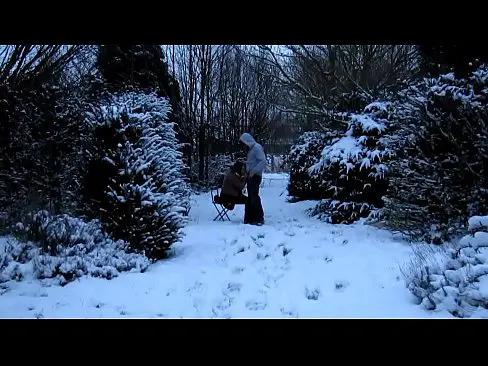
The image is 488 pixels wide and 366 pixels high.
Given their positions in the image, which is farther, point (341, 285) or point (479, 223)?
point (341, 285)

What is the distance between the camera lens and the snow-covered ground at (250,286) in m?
3.15

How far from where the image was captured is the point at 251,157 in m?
7.41

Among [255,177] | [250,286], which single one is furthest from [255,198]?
[250,286]

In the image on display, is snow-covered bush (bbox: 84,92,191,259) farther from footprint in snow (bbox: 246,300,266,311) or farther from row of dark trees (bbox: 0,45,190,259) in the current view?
footprint in snow (bbox: 246,300,266,311)

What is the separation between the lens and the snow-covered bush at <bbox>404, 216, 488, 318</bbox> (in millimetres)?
2807

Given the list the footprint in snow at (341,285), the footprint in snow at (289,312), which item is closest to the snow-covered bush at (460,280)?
the footprint in snow at (341,285)

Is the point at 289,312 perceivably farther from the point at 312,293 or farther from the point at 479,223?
the point at 479,223

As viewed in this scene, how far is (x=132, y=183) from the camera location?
5.04 m

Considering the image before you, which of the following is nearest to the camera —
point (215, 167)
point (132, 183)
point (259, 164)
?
point (132, 183)

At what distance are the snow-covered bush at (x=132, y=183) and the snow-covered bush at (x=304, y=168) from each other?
5.74 m

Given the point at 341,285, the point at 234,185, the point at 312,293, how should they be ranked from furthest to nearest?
the point at 234,185
the point at 341,285
the point at 312,293

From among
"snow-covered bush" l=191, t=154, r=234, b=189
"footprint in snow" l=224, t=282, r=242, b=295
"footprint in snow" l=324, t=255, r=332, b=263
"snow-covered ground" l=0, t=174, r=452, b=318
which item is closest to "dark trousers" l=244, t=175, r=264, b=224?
"snow-covered ground" l=0, t=174, r=452, b=318

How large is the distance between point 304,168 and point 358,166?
4.06 m
